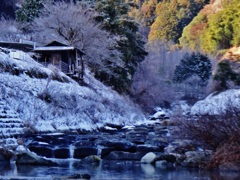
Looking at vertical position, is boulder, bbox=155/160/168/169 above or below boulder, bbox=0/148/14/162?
below

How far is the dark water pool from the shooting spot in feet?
26.2

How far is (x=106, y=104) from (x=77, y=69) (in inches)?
213

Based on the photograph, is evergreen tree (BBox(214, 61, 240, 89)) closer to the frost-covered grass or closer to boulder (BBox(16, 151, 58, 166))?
the frost-covered grass

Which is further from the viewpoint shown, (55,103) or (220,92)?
(220,92)

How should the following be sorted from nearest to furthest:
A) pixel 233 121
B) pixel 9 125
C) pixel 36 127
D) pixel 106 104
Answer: pixel 233 121
pixel 9 125
pixel 36 127
pixel 106 104

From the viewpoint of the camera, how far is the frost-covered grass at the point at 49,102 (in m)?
17.1

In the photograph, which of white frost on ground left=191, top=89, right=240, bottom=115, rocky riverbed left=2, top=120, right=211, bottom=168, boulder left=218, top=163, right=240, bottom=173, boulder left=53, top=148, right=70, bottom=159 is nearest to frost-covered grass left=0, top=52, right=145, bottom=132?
rocky riverbed left=2, top=120, right=211, bottom=168

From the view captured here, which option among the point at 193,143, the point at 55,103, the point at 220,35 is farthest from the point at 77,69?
the point at 220,35

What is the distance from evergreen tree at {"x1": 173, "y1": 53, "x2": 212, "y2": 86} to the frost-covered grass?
36.1 metres

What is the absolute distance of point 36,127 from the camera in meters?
16.4

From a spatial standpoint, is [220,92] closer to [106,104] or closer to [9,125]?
[106,104]

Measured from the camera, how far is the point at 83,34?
34219 millimetres

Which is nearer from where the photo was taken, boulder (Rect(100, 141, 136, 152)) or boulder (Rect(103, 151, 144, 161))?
boulder (Rect(103, 151, 144, 161))

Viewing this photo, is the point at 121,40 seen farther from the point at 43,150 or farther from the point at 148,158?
the point at 148,158
